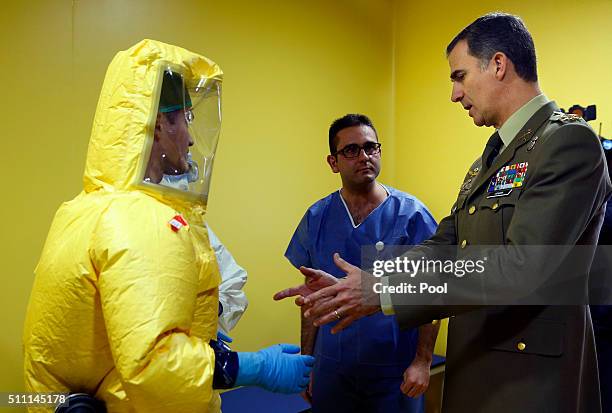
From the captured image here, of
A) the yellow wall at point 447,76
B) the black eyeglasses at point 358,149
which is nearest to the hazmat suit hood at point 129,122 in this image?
the black eyeglasses at point 358,149

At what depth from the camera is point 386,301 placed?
3.68 feet

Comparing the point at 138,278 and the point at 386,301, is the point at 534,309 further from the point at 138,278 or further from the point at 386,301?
the point at 138,278

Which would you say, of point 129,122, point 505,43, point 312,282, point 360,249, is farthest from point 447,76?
point 129,122

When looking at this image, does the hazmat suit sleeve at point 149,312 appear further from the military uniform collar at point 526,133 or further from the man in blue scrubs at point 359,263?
the man in blue scrubs at point 359,263

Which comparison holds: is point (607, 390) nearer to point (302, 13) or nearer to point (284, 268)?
point (284, 268)

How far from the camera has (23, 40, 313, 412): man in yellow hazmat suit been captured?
888 millimetres

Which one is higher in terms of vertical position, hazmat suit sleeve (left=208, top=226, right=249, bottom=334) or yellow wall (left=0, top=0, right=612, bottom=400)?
yellow wall (left=0, top=0, right=612, bottom=400)

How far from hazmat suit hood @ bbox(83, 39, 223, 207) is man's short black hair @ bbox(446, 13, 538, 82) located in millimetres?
776

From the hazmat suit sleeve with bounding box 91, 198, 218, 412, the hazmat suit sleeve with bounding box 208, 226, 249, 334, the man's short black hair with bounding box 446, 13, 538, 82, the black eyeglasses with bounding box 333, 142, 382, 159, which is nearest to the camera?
the hazmat suit sleeve with bounding box 91, 198, 218, 412

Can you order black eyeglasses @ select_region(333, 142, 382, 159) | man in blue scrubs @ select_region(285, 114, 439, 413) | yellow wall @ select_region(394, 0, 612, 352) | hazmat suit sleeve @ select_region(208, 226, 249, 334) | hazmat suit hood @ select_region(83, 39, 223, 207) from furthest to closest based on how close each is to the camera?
yellow wall @ select_region(394, 0, 612, 352) < black eyeglasses @ select_region(333, 142, 382, 159) < hazmat suit sleeve @ select_region(208, 226, 249, 334) < man in blue scrubs @ select_region(285, 114, 439, 413) < hazmat suit hood @ select_region(83, 39, 223, 207)

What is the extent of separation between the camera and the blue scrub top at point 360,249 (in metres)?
1.78

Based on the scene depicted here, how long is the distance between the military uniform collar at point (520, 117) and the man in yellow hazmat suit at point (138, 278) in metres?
0.79

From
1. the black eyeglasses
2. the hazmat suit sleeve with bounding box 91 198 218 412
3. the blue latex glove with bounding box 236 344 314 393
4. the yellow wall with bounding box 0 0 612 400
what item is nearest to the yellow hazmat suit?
the hazmat suit sleeve with bounding box 91 198 218 412

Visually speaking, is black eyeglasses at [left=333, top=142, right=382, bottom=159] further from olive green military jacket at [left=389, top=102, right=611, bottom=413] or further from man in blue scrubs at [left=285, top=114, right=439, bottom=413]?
olive green military jacket at [left=389, top=102, right=611, bottom=413]
